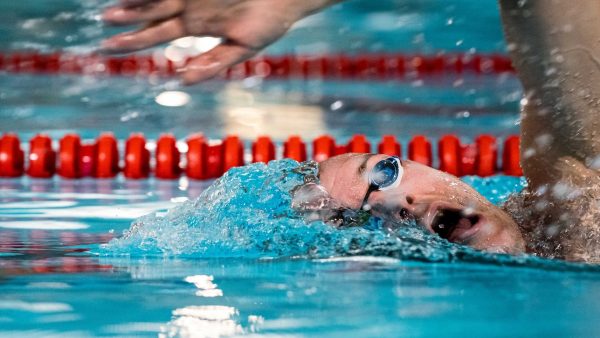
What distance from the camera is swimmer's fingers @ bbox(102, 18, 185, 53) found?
2.34 m

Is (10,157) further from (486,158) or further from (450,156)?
(486,158)

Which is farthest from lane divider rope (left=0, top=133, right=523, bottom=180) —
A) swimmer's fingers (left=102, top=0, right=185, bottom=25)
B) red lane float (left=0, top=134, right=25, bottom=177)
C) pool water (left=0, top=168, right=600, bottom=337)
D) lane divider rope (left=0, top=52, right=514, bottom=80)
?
lane divider rope (left=0, top=52, right=514, bottom=80)

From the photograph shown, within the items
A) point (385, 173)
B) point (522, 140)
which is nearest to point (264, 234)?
point (385, 173)

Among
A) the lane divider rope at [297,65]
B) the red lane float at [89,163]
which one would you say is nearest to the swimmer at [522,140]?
the red lane float at [89,163]

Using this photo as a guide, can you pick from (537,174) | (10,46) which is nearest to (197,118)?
(10,46)

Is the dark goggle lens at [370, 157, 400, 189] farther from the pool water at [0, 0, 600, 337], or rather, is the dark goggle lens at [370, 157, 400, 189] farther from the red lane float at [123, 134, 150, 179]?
the red lane float at [123, 134, 150, 179]

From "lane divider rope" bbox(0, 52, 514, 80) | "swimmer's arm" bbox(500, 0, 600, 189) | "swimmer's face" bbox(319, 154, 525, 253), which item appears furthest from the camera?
"lane divider rope" bbox(0, 52, 514, 80)

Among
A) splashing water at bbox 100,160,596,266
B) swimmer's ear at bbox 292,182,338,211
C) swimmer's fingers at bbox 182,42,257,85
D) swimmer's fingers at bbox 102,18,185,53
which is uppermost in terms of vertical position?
swimmer's fingers at bbox 102,18,185,53

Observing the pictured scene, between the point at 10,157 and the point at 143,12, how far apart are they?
2.52 m

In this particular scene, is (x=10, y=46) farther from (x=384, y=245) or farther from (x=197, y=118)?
(x=384, y=245)

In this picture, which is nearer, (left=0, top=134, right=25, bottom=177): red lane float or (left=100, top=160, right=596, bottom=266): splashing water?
(left=100, top=160, right=596, bottom=266): splashing water

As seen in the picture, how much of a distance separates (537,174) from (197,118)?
15.3 ft

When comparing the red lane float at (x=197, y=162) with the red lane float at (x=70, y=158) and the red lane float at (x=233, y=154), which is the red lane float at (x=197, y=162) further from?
the red lane float at (x=70, y=158)

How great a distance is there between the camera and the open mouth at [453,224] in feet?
6.41
